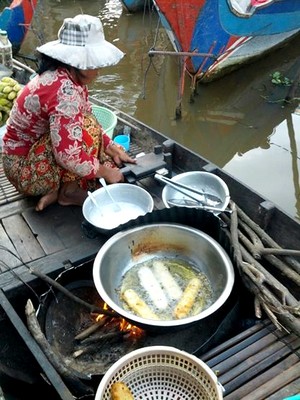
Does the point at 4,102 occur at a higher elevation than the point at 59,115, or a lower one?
lower

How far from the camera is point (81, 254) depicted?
8.63 feet

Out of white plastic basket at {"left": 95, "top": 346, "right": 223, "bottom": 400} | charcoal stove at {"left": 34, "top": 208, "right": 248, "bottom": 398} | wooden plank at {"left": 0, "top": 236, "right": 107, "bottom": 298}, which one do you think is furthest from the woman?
white plastic basket at {"left": 95, "top": 346, "right": 223, "bottom": 400}

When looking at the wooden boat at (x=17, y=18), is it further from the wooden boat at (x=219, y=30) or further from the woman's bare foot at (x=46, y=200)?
the woman's bare foot at (x=46, y=200)

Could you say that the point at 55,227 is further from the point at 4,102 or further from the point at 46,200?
the point at 4,102

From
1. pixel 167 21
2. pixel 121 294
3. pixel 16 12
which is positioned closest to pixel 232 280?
pixel 121 294

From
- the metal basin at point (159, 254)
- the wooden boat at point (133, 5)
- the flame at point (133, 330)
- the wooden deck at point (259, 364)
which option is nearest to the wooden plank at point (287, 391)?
the wooden deck at point (259, 364)

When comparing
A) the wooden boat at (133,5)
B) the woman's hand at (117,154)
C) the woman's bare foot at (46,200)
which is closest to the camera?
the woman's bare foot at (46,200)

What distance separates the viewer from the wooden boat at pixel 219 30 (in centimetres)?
584

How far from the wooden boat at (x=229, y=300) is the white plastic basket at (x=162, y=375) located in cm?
19

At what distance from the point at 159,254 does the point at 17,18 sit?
6489 millimetres

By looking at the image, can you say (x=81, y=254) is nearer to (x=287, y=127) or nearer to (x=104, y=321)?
(x=104, y=321)

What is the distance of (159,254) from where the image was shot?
8.74ft

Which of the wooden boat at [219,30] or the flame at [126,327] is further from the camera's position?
the wooden boat at [219,30]

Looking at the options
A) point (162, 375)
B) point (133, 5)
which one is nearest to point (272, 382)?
point (162, 375)
